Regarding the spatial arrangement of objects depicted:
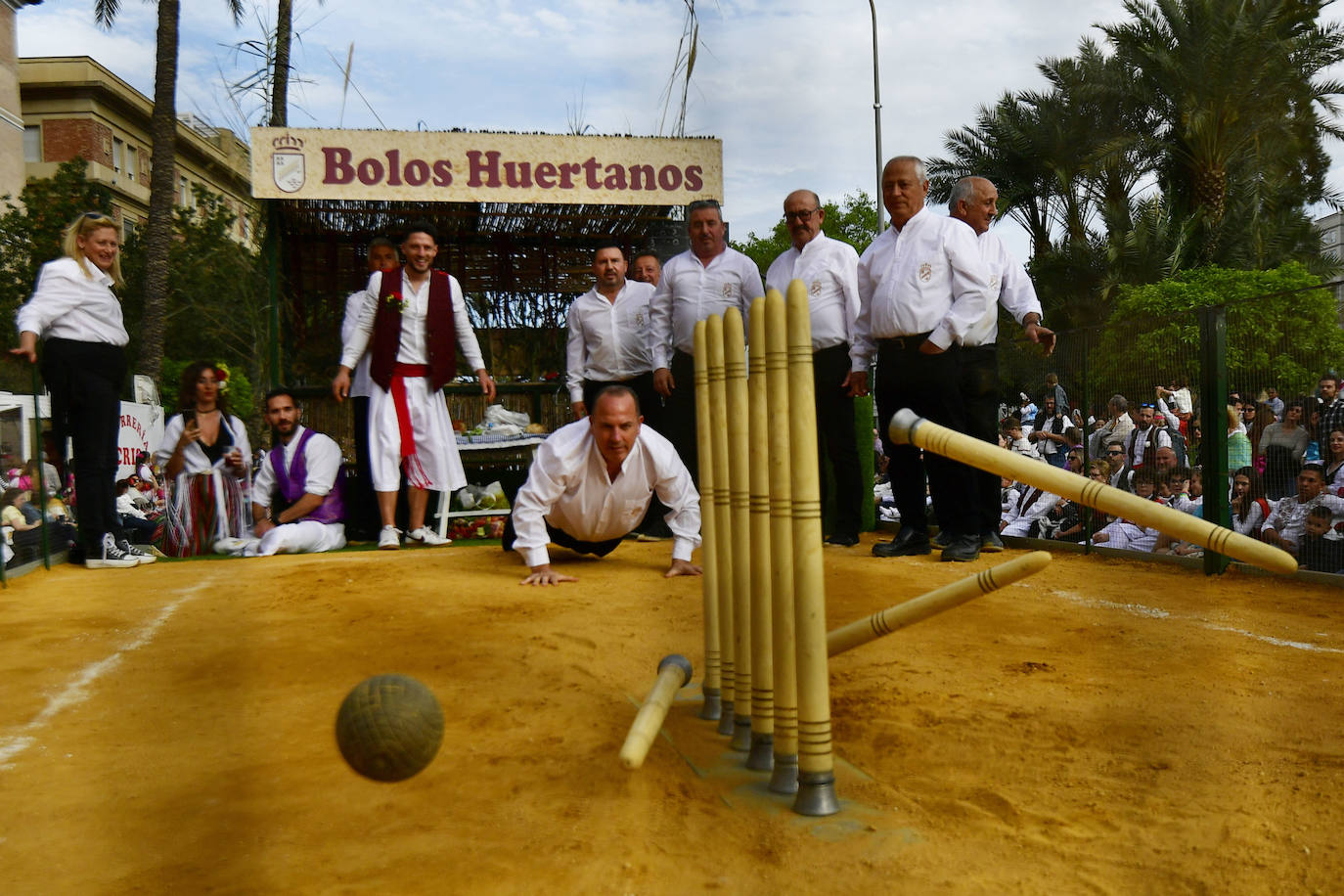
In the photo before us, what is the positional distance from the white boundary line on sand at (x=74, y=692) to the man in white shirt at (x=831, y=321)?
3.95m

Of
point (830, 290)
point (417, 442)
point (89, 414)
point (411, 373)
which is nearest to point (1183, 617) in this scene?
point (830, 290)

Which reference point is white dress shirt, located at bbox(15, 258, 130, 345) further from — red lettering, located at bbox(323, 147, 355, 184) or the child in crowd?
the child in crowd

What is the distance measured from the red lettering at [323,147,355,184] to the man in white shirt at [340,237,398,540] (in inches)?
68.0

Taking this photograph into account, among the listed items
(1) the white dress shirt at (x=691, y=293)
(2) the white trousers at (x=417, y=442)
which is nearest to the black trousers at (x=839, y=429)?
(1) the white dress shirt at (x=691, y=293)

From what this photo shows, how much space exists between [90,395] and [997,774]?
5.84 m

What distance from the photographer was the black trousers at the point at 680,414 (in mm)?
7539

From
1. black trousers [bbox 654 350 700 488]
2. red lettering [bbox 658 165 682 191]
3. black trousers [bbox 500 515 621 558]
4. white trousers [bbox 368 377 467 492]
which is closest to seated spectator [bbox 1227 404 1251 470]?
black trousers [bbox 654 350 700 488]

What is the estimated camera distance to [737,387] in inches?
126

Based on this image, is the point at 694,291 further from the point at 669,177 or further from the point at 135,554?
the point at 135,554

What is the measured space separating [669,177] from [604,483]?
4875mm

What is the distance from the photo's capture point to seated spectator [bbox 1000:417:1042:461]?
8.38 metres

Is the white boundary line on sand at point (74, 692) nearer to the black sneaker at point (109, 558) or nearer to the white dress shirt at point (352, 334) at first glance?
the black sneaker at point (109, 558)

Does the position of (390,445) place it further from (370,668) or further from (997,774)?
(997,774)

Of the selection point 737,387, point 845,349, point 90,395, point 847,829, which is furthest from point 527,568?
point 847,829
